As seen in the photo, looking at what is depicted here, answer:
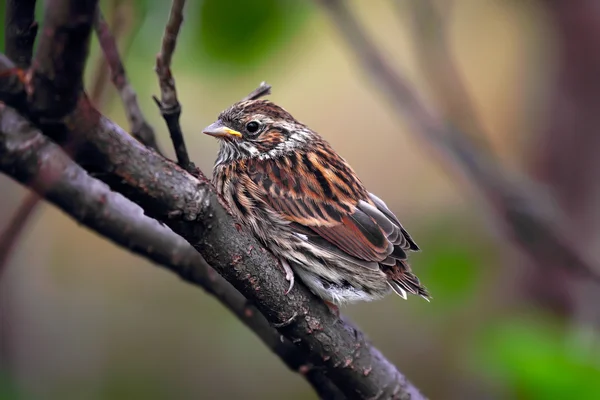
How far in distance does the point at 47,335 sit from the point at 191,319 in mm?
1314

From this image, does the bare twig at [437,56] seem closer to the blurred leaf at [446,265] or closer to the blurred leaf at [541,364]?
the blurred leaf at [446,265]

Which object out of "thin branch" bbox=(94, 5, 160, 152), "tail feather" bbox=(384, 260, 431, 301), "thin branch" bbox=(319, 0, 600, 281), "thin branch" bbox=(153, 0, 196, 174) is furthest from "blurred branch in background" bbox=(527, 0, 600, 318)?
"thin branch" bbox=(153, 0, 196, 174)

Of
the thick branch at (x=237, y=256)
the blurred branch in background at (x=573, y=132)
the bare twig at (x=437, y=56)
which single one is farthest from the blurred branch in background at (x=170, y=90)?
the blurred branch in background at (x=573, y=132)

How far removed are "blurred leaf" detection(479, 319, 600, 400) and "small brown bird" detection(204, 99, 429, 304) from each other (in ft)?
1.40

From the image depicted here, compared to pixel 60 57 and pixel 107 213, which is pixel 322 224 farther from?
pixel 60 57

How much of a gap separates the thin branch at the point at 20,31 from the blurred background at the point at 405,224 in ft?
4.15

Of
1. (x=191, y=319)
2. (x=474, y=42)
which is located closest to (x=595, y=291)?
(x=191, y=319)

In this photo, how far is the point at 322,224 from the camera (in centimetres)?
315

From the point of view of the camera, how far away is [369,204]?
10.9ft

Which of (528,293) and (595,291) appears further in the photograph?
(528,293)

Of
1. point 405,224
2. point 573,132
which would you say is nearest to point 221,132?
point 405,224

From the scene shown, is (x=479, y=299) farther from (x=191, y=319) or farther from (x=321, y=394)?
(x=321, y=394)

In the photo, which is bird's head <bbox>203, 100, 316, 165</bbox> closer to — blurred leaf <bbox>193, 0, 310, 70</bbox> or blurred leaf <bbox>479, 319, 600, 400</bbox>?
blurred leaf <bbox>193, 0, 310, 70</bbox>

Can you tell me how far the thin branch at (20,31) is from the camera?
5.66ft
